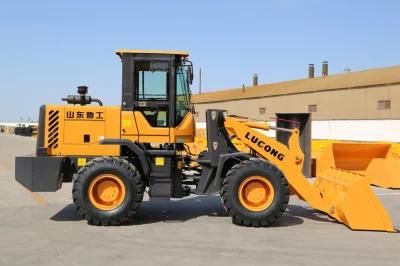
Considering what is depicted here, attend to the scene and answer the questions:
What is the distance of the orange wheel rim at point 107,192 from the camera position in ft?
30.3

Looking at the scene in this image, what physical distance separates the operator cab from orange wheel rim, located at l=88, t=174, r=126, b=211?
1248mm

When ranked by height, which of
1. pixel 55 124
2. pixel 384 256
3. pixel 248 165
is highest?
pixel 55 124

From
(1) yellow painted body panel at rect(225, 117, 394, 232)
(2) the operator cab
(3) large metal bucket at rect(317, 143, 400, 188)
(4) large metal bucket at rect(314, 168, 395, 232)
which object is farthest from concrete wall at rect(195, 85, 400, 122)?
(4) large metal bucket at rect(314, 168, 395, 232)

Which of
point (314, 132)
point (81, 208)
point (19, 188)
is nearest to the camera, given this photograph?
point (81, 208)

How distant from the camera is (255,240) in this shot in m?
8.19

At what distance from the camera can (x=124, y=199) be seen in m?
9.21

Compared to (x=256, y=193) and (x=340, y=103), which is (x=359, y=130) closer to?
(x=340, y=103)

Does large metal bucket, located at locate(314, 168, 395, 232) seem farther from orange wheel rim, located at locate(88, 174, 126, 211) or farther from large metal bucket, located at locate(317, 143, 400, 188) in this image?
large metal bucket, located at locate(317, 143, 400, 188)

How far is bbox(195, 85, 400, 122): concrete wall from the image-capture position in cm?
4075

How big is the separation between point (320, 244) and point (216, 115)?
125 inches

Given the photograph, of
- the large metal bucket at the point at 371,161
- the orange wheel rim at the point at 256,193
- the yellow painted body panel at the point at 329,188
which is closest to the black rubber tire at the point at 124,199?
the orange wheel rim at the point at 256,193

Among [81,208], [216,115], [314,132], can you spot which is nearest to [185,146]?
[216,115]

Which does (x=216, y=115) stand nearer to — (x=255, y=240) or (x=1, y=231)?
(x=255, y=240)

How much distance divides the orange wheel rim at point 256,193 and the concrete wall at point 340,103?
25.1 meters
